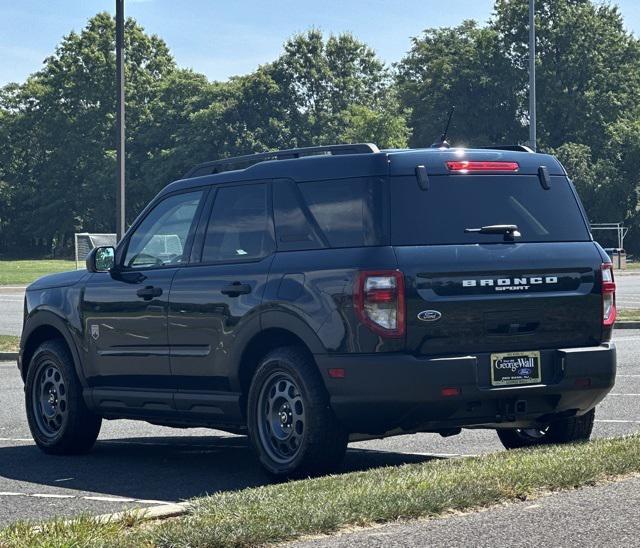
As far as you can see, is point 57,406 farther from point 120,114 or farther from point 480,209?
point 120,114

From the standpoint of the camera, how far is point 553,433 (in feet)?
32.1

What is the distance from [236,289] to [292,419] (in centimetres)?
94

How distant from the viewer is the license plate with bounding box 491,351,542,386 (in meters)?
8.55

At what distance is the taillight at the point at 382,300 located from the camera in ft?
27.1

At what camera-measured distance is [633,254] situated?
85000 millimetres

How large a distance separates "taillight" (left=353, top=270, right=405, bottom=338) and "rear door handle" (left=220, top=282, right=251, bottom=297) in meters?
1.01

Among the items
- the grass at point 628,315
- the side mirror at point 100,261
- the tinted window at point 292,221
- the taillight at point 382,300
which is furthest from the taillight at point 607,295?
the grass at point 628,315

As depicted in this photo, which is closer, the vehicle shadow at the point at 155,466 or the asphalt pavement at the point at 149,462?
the asphalt pavement at the point at 149,462

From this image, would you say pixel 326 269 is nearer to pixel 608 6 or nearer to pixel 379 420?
pixel 379 420

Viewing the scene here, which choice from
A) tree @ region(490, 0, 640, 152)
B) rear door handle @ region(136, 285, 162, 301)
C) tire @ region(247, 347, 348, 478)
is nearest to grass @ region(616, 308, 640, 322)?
rear door handle @ region(136, 285, 162, 301)

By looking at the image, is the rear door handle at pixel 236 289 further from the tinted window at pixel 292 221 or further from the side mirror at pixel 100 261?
the side mirror at pixel 100 261

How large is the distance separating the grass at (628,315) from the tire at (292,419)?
17710mm

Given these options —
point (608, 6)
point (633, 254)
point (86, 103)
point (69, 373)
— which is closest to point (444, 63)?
point (608, 6)

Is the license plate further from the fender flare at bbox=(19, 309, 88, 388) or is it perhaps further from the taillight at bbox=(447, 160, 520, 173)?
the fender flare at bbox=(19, 309, 88, 388)
